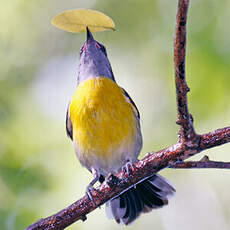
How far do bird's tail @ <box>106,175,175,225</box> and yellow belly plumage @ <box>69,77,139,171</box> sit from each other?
473 millimetres

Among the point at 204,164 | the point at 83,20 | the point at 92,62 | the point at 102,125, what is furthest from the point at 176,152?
the point at 92,62

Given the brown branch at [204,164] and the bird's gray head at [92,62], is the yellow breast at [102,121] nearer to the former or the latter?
the bird's gray head at [92,62]

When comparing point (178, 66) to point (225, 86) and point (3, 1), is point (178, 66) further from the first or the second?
point (3, 1)

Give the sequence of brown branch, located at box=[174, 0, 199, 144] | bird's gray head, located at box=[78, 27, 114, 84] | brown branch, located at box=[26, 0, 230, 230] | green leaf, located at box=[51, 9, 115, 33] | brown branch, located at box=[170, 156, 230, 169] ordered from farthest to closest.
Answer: bird's gray head, located at box=[78, 27, 114, 84]
brown branch, located at box=[170, 156, 230, 169]
green leaf, located at box=[51, 9, 115, 33]
brown branch, located at box=[26, 0, 230, 230]
brown branch, located at box=[174, 0, 199, 144]

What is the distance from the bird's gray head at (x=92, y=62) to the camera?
611 centimetres

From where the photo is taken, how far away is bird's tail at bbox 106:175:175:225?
5156mm

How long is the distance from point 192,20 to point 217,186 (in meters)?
2.57

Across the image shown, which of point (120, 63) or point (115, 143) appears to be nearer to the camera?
point (115, 143)

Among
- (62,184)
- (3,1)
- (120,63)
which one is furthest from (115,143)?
(3,1)

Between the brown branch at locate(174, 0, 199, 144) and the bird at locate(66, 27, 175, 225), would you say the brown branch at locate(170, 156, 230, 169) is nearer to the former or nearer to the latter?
the brown branch at locate(174, 0, 199, 144)

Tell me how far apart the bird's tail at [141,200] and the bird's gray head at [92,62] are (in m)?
1.72

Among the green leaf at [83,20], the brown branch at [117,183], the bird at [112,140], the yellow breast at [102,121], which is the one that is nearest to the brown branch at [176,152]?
the brown branch at [117,183]

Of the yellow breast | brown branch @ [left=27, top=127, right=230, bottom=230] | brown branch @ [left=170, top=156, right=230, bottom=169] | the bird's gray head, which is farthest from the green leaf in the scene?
the bird's gray head

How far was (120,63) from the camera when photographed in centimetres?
707
